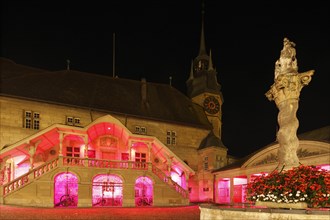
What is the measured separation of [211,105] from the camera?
43.3 m

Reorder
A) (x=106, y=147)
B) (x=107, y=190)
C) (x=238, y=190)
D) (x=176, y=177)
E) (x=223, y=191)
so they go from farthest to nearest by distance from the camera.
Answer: (x=223, y=191)
(x=238, y=190)
(x=176, y=177)
(x=106, y=147)
(x=107, y=190)

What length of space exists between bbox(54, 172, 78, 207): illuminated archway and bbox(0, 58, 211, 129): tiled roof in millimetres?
7862

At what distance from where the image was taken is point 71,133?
23828mm

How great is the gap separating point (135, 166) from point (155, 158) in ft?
19.1

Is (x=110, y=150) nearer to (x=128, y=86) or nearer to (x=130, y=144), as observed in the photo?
(x=130, y=144)

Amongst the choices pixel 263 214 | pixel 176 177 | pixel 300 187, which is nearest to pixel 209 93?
pixel 176 177

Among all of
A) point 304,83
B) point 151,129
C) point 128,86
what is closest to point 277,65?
point 304,83

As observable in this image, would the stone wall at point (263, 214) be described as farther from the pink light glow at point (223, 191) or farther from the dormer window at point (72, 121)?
the pink light glow at point (223, 191)

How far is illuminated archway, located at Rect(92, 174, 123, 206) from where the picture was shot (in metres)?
24.2

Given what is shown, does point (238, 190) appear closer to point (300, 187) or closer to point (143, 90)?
point (143, 90)

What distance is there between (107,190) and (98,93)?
1198 centimetres

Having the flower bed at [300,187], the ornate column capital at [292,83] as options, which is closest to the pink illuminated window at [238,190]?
the ornate column capital at [292,83]

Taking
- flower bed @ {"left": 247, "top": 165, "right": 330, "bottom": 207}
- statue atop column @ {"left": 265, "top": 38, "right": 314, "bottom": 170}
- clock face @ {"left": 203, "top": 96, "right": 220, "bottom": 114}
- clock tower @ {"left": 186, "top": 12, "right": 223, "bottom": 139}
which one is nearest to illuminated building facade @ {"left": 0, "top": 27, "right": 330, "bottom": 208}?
clock face @ {"left": 203, "top": 96, "right": 220, "bottom": 114}

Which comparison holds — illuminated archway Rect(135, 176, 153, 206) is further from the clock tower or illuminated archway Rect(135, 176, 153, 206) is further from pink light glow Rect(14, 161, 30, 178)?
the clock tower
